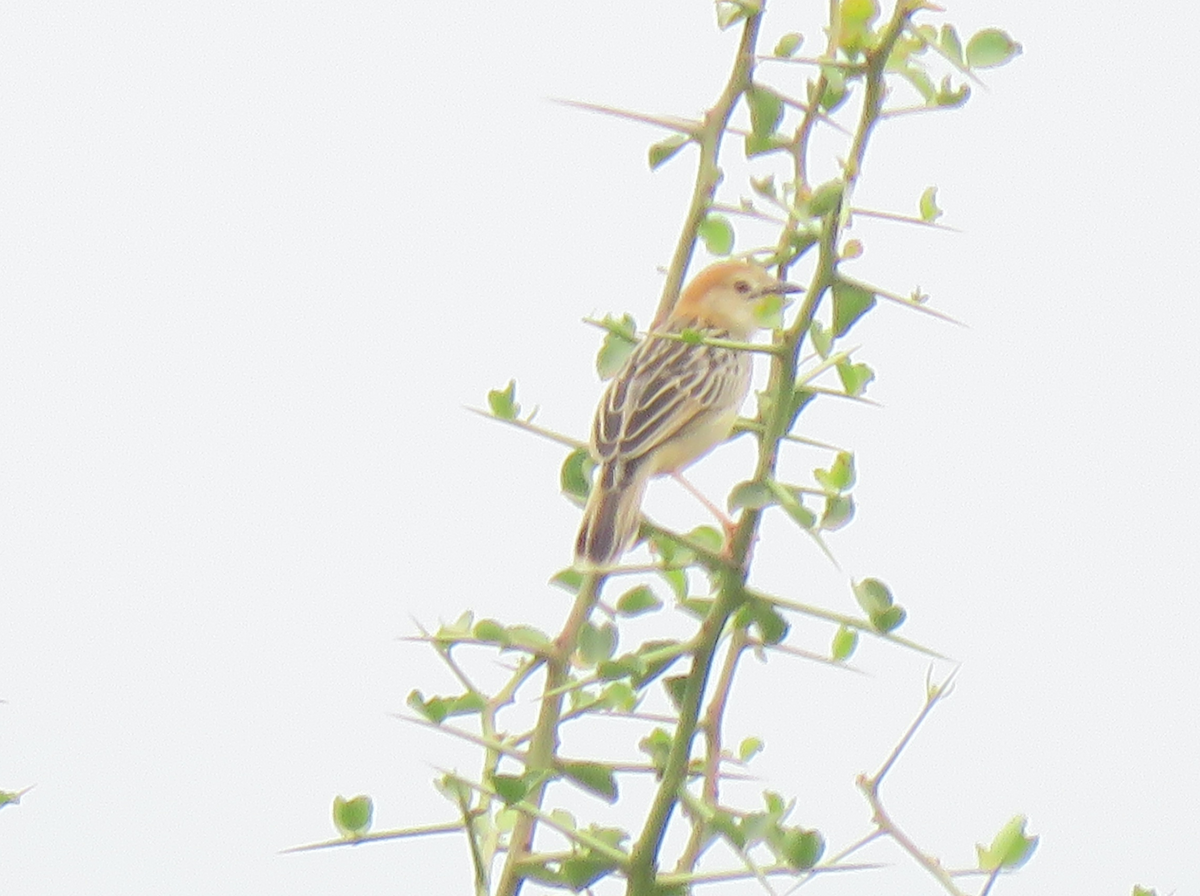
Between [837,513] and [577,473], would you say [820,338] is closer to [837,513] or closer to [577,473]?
[837,513]

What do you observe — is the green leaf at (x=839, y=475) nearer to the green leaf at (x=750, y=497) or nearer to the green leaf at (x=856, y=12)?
the green leaf at (x=750, y=497)

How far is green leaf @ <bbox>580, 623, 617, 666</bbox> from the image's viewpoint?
2420 millimetres

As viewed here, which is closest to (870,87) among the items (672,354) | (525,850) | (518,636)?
(518,636)

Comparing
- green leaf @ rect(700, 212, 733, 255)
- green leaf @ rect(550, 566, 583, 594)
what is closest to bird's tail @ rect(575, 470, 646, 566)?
green leaf @ rect(550, 566, 583, 594)

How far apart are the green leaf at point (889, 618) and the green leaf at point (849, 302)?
1.23 ft

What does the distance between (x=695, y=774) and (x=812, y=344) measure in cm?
69

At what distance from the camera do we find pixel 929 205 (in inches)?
92.0

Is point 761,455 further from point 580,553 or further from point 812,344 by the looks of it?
point 580,553

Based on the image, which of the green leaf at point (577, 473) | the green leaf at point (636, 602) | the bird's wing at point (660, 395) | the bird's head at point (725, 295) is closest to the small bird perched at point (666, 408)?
the bird's wing at point (660, 395)

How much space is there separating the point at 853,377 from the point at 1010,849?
679mm

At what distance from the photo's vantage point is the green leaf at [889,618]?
6.84 feet

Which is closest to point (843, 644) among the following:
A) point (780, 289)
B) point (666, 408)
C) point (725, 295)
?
point (666, 408)

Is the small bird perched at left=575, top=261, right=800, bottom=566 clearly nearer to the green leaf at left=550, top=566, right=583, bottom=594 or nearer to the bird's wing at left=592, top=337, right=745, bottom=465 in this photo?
the bird's wing at left=592, top=337, right=745, bottom=465

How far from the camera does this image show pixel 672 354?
5.75 m
